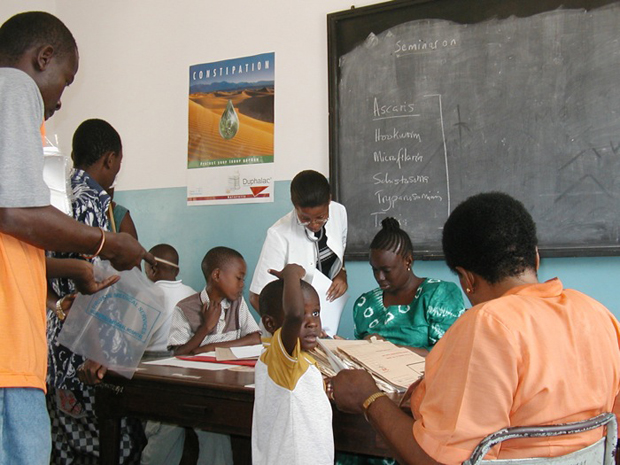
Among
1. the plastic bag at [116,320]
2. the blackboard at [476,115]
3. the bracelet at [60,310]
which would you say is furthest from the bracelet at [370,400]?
the blackboard at [476,115]

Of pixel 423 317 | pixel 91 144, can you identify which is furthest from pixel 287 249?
pixel 91 144

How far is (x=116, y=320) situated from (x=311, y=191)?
1.22 m

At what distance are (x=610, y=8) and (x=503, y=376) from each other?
243cm

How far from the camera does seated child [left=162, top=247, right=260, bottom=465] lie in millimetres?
2625

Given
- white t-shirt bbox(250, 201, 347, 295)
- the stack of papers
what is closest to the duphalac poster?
white t-shirt bbox(250, 201, 347, 295)

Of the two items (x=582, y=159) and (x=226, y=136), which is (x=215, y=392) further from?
(x=226, y=136)

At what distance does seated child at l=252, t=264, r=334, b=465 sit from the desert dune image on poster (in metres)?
2.20

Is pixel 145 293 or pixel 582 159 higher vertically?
pixel 582 159

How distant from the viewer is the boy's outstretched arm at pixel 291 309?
4.79 ft

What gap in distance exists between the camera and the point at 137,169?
163 inches

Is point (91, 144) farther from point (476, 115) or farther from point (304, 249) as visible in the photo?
point (476, 115)

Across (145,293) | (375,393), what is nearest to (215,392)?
(145,293)

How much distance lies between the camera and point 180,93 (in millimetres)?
3998

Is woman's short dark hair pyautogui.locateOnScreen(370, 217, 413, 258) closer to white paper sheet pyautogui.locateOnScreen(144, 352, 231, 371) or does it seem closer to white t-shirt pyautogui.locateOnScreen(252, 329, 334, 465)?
white paper sheet pyautogui.locateOnScreen(144, 352, 231, 371)
